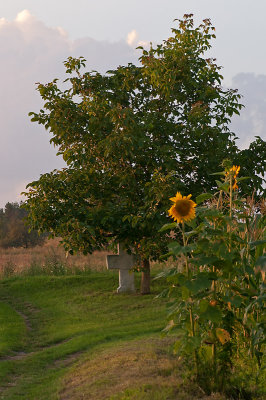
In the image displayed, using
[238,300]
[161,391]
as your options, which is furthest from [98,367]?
[238,300]

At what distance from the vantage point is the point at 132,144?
46.1ft

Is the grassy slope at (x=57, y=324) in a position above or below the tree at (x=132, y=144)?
below

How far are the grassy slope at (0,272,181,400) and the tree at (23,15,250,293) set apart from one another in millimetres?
1681

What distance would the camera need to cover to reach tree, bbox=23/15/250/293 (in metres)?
14.7

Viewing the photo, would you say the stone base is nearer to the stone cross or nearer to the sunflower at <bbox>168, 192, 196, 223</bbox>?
the stone cross

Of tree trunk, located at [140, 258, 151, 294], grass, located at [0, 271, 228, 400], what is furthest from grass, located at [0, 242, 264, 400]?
tree trunk, located at [140, 258, 151, 294]

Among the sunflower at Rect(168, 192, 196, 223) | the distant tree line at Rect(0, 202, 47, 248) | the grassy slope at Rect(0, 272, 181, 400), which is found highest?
the distant tree line at Rect(0, 202, 47, 248)

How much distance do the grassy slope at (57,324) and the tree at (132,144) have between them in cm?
168

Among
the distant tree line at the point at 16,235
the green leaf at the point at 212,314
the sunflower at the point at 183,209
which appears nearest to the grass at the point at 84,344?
the green leaf at the point at 212,314

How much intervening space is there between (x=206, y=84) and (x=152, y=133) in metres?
2.72

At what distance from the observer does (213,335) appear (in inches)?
231

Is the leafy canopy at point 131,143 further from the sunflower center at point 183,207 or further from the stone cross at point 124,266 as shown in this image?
the sunflower center at point 183,207

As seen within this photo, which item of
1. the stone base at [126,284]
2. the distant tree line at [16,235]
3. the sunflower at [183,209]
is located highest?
the distant tree line at [16,235]

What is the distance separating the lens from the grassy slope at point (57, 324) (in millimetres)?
9148
